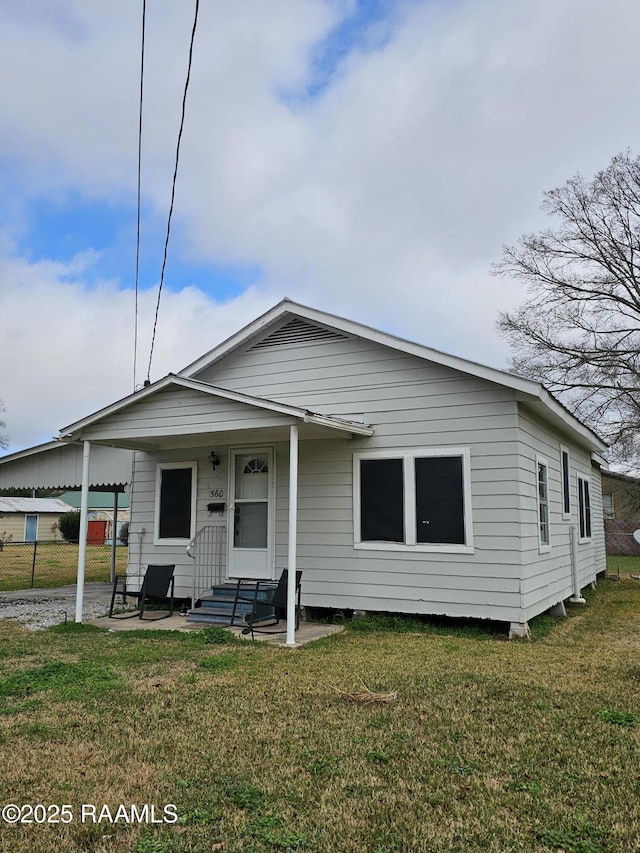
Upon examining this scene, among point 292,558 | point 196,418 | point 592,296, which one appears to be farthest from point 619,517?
point 196,418

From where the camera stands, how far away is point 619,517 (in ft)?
111

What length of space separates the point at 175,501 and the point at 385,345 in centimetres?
441

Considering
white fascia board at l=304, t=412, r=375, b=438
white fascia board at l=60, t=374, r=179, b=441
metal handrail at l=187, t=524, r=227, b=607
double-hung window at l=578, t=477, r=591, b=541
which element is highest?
white fascia board at l=60, t=374, r=179, b=441

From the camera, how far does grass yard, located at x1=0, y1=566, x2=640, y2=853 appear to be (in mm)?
3166

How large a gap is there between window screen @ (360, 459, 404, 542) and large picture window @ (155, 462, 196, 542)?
3.07 metres

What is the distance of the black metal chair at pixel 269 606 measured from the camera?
8.49 m

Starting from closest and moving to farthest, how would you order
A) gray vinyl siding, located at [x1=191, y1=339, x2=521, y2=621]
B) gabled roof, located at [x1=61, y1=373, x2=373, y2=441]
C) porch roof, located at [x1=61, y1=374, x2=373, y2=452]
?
1. gabled roof, located at [x1=61, y1=373, x2=373, y2=441]
2. porch roof, located at [x1=61, y1=374, x2=373, y2=452]
3. gray vinyl siding, located at [x1=191, y1=339, x2=521, y2=621]

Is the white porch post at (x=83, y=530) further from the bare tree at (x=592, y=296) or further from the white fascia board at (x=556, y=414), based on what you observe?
the bare tree at (x=592, y=296)

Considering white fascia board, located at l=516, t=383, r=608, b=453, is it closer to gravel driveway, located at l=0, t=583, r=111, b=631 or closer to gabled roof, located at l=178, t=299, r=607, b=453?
gabled roof, located at l=178, t=299, r=607, b=453

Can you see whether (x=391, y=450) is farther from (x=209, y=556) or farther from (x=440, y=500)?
(x=209, y=556)

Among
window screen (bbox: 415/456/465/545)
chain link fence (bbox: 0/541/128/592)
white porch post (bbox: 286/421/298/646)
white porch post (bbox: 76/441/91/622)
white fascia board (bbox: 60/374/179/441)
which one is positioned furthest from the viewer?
chain link fence (bbox: 0/541/128/592)

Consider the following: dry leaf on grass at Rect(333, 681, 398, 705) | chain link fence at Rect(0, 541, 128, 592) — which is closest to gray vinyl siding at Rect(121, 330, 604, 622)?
dry leaf on grass at Rect(333, 681, 398, 705)

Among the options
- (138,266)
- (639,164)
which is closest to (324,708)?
(138,266)

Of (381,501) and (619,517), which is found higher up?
(381,501)
